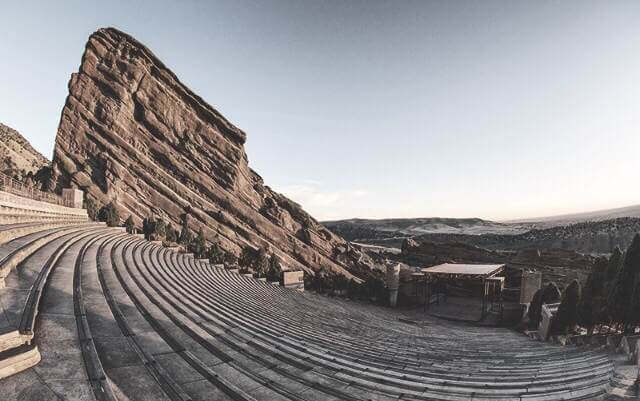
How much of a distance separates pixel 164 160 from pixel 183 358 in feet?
120

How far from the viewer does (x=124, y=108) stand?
3556 cm

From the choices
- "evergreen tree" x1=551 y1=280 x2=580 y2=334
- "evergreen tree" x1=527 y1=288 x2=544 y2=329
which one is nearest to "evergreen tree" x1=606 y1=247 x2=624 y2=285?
"evergreen tree" x1=551 y1=280 x2=580 y2=334

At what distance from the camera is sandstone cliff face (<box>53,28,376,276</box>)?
32906mm

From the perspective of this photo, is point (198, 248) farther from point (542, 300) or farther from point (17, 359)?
point (17, 359)

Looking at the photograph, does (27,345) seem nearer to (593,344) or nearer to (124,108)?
(593,344)

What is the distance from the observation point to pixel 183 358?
4629 mm

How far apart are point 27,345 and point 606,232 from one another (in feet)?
255

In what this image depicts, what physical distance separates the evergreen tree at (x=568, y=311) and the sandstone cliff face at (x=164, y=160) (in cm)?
2680

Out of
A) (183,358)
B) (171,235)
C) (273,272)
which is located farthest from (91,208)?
(183,358)

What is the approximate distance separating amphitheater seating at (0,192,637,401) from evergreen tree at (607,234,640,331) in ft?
6.92

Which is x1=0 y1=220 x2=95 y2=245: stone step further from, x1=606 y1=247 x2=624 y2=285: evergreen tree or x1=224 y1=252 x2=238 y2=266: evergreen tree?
x1=224 y1=252 x2=238 y2=266: evergreen tree

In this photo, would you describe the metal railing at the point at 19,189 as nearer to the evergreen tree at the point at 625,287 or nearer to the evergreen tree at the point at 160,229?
the evergreen tree at the point at 160,229

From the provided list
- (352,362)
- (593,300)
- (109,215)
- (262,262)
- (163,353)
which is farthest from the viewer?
(262,262)

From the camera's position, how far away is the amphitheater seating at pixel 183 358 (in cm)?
336
